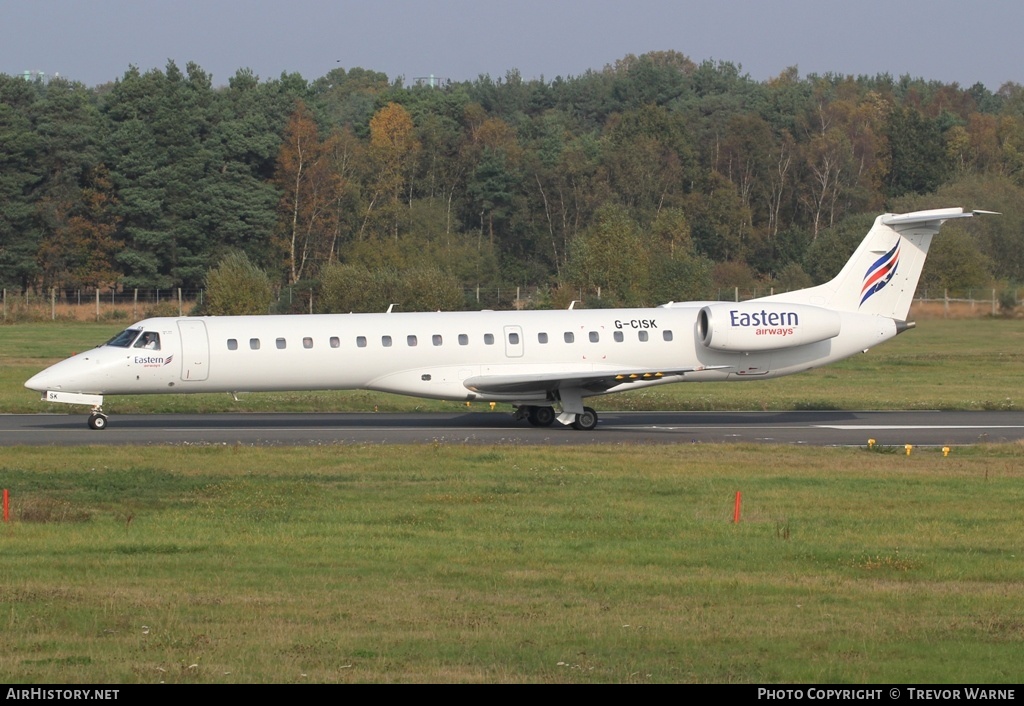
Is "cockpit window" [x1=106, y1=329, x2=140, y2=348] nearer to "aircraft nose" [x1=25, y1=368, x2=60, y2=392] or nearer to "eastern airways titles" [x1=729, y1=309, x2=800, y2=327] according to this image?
"aircraft nose" [x1=25, y1=368, x2=60, y2=392]

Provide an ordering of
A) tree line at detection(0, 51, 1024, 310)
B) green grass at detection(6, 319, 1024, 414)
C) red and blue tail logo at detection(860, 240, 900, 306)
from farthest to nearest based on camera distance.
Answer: tree line at detection(0, 51, 1024, 310) < green grass at detection(6, 319, 1024, 414) < red and blue tail logo at detection(860, 240, 900, 306)

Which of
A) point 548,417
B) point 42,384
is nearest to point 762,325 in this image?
point 548,417

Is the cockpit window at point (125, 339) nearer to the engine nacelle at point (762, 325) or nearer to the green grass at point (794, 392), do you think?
the green grass at point (794, 392)

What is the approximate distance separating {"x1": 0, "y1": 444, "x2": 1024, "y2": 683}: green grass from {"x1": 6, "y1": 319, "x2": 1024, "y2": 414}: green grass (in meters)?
12.1

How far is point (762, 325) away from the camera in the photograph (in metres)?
28.5

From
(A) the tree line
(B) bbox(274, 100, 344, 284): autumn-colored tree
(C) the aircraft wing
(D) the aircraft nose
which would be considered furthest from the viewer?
(B) bbox(274, 100, 344, 284): autumn-colored tree

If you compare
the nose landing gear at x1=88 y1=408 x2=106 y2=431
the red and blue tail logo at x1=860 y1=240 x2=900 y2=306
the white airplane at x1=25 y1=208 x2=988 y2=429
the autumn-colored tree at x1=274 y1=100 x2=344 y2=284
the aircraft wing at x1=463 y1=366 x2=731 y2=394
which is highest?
the autumn-colored tree at x1=274 y1=100 x2=344 y2=284

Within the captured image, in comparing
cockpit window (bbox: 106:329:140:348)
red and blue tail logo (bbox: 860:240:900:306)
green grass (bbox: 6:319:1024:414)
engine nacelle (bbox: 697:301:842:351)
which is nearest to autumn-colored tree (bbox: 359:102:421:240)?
green grass (bbox: 6:319:1024:414)

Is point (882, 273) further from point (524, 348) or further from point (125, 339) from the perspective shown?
point (125, 339)

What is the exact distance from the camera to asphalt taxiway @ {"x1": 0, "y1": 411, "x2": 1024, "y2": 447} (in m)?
25.6

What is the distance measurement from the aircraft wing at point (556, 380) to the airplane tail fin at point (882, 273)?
4.54 m

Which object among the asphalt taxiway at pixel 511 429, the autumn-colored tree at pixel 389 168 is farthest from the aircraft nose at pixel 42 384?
the autumn-colored tree at pixel 389 168

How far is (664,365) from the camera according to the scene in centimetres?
2862

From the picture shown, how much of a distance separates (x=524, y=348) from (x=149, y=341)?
25.1ft
